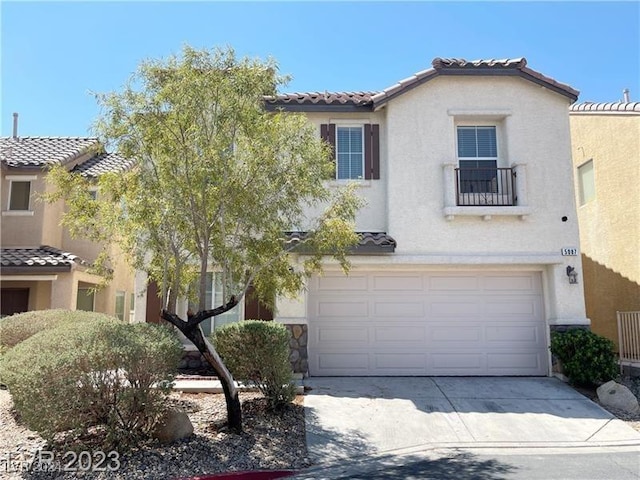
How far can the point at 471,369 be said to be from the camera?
12836mm

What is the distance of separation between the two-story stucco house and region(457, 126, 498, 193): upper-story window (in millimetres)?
29

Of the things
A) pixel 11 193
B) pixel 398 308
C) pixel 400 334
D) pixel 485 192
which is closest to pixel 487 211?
pixel 485 192

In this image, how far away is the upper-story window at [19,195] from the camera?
17.6 meters

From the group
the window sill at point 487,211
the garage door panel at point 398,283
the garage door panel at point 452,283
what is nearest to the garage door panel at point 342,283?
the garage door panel at point 398,283

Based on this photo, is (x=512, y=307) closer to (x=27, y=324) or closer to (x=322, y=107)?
(x=322, y=107)

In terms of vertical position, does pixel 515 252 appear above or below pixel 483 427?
above

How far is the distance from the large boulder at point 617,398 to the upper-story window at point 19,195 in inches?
688

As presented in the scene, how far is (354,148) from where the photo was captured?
1365 centimetres

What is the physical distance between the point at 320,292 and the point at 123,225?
603 cm

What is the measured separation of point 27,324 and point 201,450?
6.09m

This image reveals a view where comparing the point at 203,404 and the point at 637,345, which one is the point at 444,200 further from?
the point at 203,404

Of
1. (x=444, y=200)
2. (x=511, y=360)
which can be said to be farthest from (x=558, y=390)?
(x=444, y=200)

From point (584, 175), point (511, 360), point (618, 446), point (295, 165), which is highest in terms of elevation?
point (584, 175)

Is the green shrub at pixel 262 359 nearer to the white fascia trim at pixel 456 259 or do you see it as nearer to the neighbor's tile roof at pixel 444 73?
the white fascia trim at pixel 456 259
